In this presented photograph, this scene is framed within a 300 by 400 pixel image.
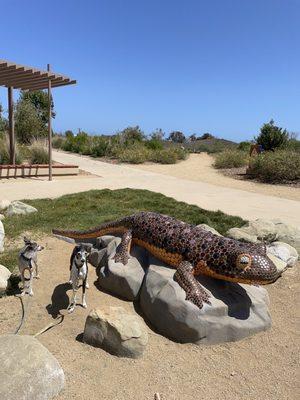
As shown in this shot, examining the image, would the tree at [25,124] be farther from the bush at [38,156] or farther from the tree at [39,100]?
the bush at [38,156]

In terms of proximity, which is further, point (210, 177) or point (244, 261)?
point (210, 177)

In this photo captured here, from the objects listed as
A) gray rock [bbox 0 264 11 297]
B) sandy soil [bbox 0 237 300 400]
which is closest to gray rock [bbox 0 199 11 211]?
gray rock [bbox 0 264 11 297]

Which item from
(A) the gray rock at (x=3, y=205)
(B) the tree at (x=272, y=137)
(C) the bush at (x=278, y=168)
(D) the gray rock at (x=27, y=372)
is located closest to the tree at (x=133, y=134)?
(B) the tree at (x=272, y=137)

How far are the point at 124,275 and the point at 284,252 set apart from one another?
9.51ft

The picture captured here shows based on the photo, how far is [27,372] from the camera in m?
3.08

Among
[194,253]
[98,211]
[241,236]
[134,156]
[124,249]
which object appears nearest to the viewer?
[194,253]

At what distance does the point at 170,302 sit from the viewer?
426 cm

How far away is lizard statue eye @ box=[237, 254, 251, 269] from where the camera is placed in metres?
4.14

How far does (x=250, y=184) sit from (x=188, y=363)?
12752 millimetres

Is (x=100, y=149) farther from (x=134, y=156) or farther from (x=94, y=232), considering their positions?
(x=94, y=232)

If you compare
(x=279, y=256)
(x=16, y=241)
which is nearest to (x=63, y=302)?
(x=16, y=241)

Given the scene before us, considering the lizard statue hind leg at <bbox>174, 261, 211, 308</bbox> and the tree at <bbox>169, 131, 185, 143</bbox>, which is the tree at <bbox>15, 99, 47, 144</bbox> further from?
the tree at <bbox>169, 131, 185, 143</bbox>

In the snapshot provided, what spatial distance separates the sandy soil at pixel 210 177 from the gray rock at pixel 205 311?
30.1ft

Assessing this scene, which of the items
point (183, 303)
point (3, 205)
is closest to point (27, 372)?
point (183, 303)
